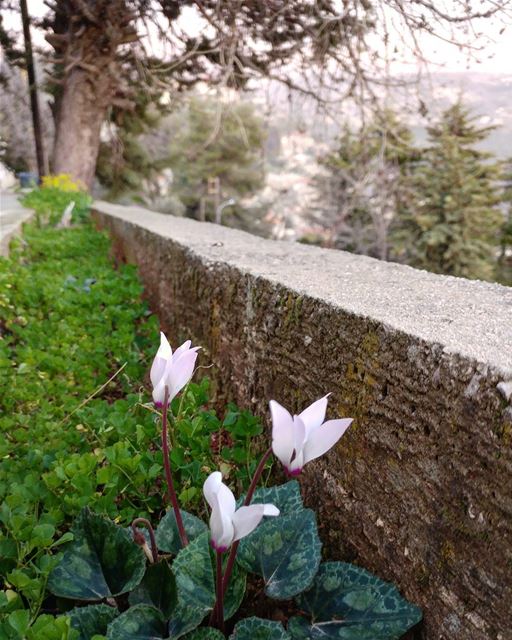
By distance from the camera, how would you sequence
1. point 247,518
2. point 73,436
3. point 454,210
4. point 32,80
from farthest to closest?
point 454,210, point 32,80, point 73,436, point 247,518

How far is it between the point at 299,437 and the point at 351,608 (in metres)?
0.47

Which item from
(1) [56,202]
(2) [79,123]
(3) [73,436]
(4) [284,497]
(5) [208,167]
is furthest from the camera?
(5) [208,167]

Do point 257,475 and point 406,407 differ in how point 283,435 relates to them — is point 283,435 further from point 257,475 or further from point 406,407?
point 406,407

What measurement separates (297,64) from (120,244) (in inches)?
161

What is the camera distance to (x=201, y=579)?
127 centimetres

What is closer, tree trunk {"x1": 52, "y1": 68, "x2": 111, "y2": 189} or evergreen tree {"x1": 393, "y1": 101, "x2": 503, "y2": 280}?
tree trunk {"x1": 52, "y1": 68, "x2": 111, "y2": 189}

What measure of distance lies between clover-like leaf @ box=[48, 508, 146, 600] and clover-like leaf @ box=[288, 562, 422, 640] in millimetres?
358

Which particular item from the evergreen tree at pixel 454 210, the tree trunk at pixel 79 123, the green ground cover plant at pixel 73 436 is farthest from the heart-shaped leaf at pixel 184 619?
the evergreen tree at pixel 454 210

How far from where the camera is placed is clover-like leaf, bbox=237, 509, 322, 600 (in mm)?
1264

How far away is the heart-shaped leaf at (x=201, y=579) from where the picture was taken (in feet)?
4.09

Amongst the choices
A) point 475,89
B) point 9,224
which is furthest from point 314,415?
point 475,89

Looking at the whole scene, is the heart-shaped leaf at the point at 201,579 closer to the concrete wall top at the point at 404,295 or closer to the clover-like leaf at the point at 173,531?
the clover-like leaf at the point at 173,531

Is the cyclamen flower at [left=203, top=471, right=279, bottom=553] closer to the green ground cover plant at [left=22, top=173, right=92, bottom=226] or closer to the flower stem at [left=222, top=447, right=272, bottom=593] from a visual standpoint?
the flower stem at [left=222, top=447, right=272, bottom=593]

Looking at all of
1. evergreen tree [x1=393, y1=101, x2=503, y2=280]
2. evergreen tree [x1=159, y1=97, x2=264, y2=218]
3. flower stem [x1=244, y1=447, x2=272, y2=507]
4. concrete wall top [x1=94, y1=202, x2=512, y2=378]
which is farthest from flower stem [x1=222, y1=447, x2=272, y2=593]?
evergreen tree [x1=159, y1=97, x2=264, y2=218]
